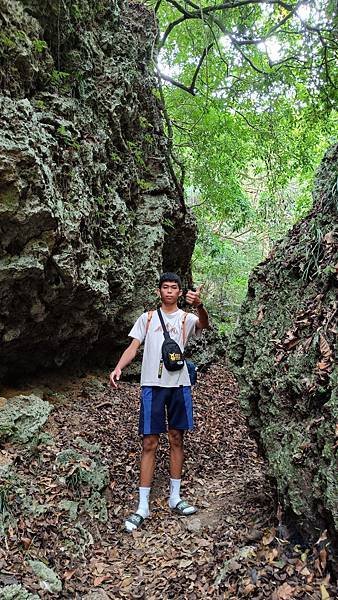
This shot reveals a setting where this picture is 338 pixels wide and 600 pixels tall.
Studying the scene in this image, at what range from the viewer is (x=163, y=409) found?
4.20 metres

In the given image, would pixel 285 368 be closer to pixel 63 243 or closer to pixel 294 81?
pixel 63 243

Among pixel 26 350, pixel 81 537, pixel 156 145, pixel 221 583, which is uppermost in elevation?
pixel 156 145

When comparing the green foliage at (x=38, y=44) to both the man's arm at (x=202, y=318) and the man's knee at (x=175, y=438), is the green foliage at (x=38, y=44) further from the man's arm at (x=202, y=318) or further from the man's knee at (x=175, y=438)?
the man's knee at (x=175, y=438)

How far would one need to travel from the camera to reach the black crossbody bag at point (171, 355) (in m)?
4.16

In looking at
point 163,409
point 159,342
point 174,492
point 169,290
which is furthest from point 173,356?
point 174,492

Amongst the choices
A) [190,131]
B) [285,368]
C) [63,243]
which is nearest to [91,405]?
[63,243]

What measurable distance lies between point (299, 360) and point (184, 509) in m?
1.89

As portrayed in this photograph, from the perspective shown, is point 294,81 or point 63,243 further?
point 294,81

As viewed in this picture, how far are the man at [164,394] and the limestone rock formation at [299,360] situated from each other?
1.83 ft

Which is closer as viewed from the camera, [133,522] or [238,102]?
[133,522]

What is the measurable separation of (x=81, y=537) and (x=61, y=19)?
5.54 meters

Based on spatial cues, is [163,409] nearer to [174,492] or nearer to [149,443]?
[149,443]

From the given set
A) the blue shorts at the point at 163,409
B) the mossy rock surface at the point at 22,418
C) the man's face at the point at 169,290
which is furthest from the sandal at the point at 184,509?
the man's face at the point at 169,290

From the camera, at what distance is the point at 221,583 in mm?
2797
